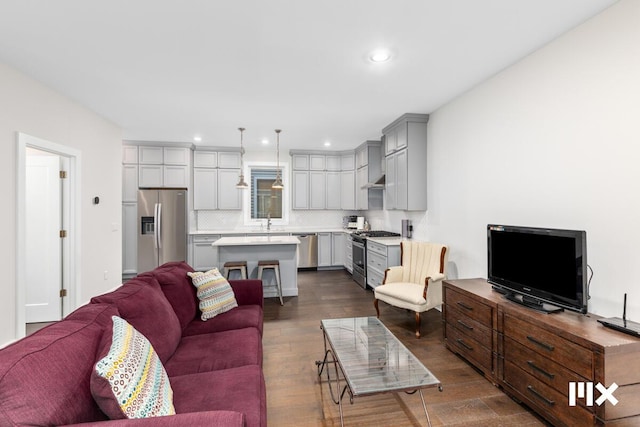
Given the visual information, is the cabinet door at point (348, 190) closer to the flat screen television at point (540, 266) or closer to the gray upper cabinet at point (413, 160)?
the gray upper cabinet at point (413, 160)

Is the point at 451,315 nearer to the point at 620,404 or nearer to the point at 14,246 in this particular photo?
the point at 620,404

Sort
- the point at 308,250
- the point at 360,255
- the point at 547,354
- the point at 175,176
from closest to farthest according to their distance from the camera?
1. the point at 547,354
2. the point at 360,255
3. the point at 175,176
4. the point at 308,250

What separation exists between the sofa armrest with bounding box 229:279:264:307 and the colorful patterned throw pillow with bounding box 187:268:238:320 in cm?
19

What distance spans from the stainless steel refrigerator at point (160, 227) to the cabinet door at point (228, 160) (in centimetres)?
107

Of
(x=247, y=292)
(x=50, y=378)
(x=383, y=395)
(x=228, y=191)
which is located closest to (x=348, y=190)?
(x=228, y=191)

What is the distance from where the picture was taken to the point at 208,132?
206 inches

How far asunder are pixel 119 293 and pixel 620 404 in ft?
9.33

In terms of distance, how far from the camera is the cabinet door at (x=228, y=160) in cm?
638

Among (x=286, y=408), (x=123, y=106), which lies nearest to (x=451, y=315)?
(x=286, y=408)

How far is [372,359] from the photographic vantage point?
2.10 m

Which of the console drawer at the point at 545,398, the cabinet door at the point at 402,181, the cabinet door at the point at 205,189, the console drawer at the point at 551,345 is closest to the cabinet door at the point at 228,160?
the cabinet door at the point at 205,189

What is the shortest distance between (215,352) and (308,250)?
15.1 ft

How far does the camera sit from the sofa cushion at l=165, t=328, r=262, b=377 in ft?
6.05

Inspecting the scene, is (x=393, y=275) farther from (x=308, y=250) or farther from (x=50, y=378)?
(x=50, y=378)
